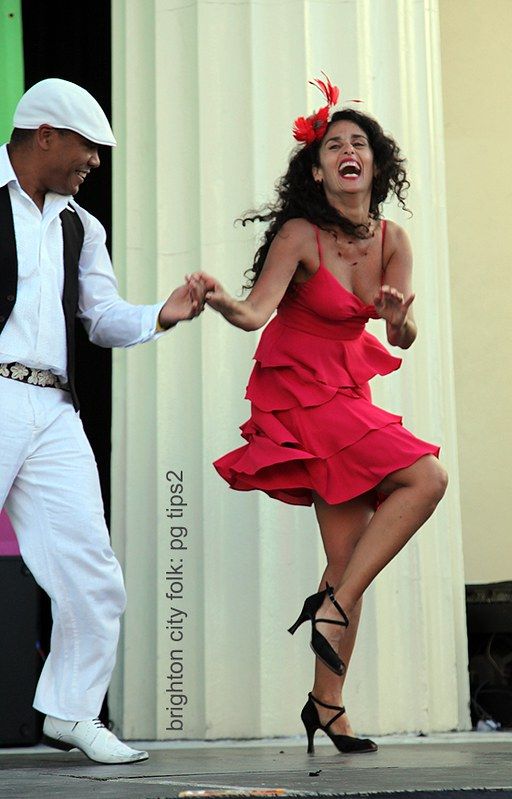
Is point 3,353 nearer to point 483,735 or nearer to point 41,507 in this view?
point 41,507

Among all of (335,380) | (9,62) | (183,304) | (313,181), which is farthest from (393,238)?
(9,62)

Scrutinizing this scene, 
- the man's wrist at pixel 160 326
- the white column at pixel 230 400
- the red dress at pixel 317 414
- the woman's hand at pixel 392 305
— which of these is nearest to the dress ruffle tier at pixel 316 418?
the red dress at pixel 317 414

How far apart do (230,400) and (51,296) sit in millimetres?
1547

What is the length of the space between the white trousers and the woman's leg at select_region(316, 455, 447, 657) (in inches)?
23.2

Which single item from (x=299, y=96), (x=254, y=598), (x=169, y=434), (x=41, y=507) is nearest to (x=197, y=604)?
(x=254, y=598)

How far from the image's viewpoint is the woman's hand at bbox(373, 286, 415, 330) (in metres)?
3.58

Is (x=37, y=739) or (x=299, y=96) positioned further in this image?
(x=299, y=96)

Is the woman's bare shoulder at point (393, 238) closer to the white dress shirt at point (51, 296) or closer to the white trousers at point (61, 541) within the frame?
the white dress shirt at point (51, 296)

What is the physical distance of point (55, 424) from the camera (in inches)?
136

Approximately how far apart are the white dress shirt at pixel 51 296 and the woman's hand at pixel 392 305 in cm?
60

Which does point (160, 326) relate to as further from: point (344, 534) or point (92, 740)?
point (92, 740)

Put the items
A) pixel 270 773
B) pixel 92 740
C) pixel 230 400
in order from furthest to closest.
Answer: pixel 230 400, pixel 92 740, pixel 270 773

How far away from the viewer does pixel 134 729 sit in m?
4.82

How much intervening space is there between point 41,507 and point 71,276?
2.05ft
